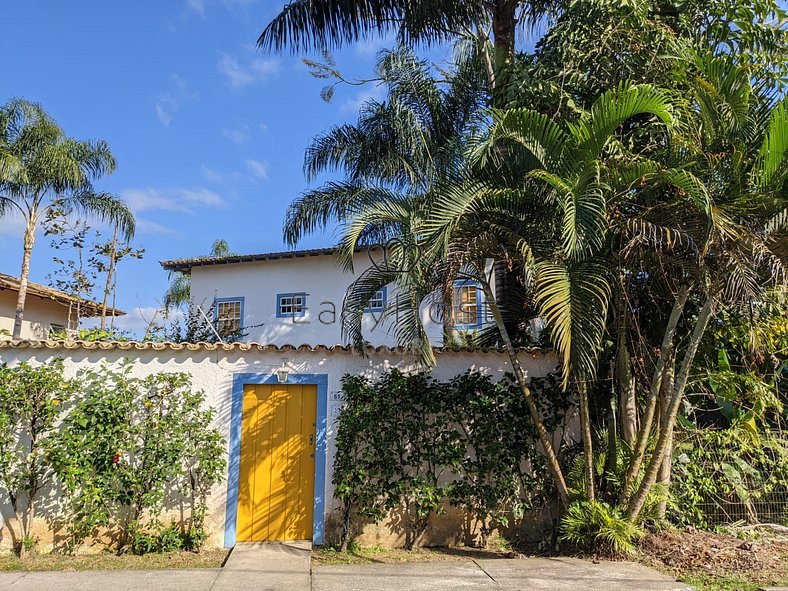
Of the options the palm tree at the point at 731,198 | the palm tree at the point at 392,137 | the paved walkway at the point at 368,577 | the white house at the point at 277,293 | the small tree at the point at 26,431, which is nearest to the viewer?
the paved walkway at the point at 368,577

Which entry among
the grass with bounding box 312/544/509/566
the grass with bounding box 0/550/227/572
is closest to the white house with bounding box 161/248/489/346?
the grass with bounding box 312/544/509/566

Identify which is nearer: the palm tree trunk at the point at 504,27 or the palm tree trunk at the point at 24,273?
the palm tree trunk at the point at 504,27

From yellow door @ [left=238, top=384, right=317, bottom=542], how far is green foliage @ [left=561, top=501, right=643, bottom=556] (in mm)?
3345

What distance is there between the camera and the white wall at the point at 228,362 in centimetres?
741

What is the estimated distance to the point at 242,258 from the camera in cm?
1762

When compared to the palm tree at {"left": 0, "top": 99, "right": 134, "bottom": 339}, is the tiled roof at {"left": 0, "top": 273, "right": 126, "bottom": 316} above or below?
below

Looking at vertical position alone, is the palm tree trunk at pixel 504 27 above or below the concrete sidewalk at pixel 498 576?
above

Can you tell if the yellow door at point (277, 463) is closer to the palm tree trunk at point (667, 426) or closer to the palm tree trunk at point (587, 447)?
the palm tree trunk at point (587, 447)

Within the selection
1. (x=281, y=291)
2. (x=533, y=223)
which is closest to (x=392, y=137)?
(x=281, y=291)

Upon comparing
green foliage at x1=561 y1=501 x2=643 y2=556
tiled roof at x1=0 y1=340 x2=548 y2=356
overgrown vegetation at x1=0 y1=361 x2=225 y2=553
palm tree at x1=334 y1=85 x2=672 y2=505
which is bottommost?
green foliage at x1=561 y1=501 x2=643 y2=556

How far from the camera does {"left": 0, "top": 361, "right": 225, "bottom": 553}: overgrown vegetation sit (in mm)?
6938

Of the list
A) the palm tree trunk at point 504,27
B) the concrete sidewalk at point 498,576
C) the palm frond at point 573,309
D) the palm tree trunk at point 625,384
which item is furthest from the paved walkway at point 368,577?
the palm tree trunk at point 504,27

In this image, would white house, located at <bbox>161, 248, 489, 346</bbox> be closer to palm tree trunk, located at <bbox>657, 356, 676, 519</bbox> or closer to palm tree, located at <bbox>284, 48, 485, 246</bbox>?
palm tree, located at <bbox>284, 48, 485, 246</bbox>

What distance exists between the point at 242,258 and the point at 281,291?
61.5 inches
